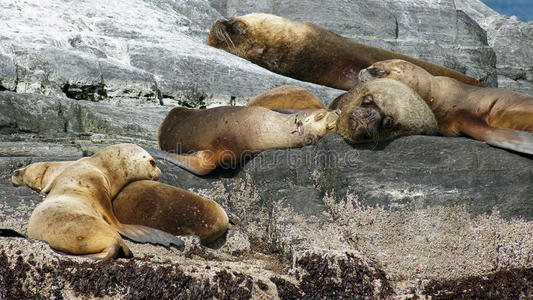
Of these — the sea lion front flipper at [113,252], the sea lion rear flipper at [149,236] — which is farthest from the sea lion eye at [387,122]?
the sea lion front flipper at [113,252]

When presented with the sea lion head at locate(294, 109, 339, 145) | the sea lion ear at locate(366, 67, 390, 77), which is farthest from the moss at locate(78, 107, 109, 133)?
the sea lion ear at locate(366, 67, 390, 77)

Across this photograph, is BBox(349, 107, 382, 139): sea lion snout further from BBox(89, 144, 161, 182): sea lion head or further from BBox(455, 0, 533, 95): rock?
BBox(455, 0, 533, 95): rock

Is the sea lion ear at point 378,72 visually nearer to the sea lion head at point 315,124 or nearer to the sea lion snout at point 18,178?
the sea lion head at point 315,124

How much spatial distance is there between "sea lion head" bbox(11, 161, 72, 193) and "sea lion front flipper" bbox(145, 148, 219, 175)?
3.12 ft

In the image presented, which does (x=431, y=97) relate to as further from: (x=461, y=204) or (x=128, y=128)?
(x=128, y=128)

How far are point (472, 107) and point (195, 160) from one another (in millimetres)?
2565

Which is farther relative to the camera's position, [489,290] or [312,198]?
[312,198]

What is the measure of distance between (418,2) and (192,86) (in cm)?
1107

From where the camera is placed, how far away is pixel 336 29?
16.2 metres

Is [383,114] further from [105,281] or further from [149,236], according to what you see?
[105,281]

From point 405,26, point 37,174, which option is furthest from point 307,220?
point 405,26

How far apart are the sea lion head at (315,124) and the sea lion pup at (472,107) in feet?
2.07

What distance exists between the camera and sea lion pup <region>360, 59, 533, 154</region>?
463cm

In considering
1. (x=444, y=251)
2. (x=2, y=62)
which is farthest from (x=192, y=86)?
(x=444, y=251)
